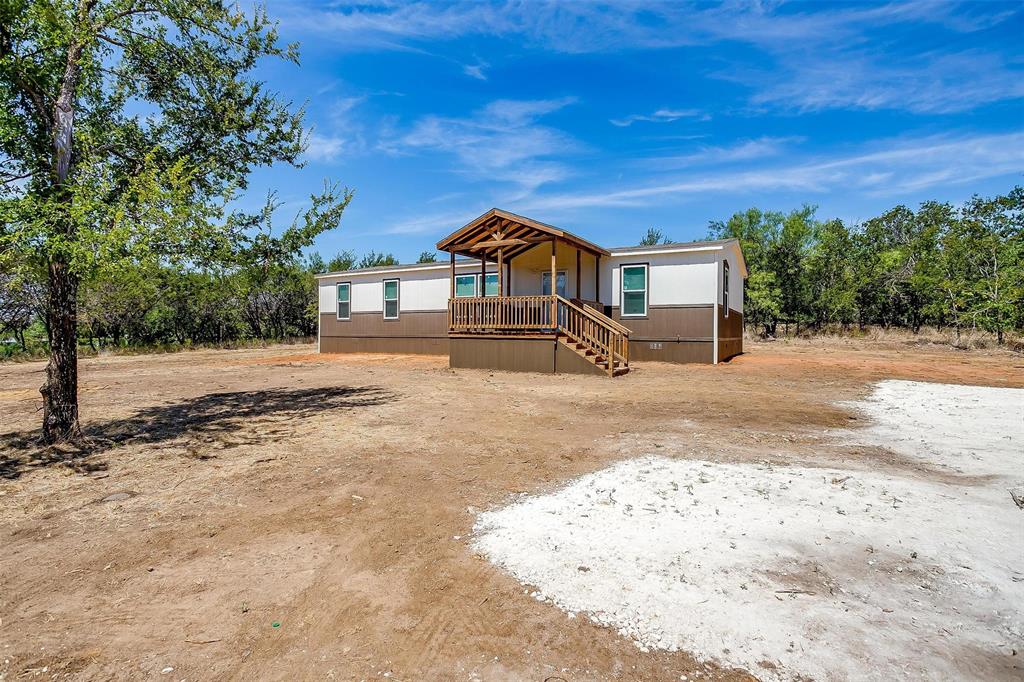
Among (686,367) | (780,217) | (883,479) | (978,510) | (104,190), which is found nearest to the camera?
(978,510)

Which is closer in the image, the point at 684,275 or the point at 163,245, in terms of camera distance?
the point at 163,245

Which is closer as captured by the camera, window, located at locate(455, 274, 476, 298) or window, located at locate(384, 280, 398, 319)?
window, located at locate(455, 274, 476, 298)

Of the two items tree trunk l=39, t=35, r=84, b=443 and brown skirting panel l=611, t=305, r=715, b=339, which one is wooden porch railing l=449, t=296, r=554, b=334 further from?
tree trunk l=39, t=35, r=84, b=443

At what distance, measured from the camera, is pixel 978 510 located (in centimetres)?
340

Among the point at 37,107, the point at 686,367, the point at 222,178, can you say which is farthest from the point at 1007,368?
the point at 37,107

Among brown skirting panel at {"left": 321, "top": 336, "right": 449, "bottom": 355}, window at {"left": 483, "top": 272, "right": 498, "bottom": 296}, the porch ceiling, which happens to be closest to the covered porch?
the porch ceiling

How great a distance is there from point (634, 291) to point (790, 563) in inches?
528

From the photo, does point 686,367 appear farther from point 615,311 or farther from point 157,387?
point 157,387

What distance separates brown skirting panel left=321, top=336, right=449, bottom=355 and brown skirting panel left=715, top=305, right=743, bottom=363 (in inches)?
384

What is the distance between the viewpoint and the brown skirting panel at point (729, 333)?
49.5ft

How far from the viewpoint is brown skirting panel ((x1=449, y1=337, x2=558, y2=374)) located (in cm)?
1297

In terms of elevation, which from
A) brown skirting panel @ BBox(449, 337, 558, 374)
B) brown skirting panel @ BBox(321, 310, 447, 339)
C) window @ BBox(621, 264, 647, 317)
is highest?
window @ BBox(621, 264, 647, 317)

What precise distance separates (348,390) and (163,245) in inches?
200

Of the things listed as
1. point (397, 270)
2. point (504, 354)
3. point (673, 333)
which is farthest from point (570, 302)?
point (397, 270)
